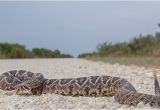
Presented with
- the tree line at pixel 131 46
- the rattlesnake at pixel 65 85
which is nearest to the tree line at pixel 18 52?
the tree line at pixel 131 46

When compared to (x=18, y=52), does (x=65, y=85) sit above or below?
below

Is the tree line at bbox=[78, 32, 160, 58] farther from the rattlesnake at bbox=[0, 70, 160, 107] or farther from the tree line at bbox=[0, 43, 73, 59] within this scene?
the rattlesnake at bbox=[0, 70, 160, 107]

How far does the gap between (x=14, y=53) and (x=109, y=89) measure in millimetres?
36404

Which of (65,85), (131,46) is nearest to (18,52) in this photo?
(131,46)

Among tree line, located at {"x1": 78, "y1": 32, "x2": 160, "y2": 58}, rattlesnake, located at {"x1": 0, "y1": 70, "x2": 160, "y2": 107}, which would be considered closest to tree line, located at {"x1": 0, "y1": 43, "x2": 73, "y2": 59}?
tree line, located at {"x1": 78, "y1": 32, "x2": 160, "y2": 58}

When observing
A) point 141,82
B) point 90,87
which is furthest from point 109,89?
point 141,82

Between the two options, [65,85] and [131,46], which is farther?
[131,46]

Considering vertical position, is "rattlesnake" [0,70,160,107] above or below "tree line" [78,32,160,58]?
below

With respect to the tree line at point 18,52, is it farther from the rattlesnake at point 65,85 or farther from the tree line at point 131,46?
the rattlesnake at point 65,85

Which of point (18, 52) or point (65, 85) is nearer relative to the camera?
point (65, 85)

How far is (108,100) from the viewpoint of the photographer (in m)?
8.26

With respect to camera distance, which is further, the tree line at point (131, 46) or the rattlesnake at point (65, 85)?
the tree line at point (131, 46)

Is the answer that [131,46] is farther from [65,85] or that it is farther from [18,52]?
[65,85]

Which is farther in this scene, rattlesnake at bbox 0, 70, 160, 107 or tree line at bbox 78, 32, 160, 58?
tree line at bbox 78, 32, 160, 58
